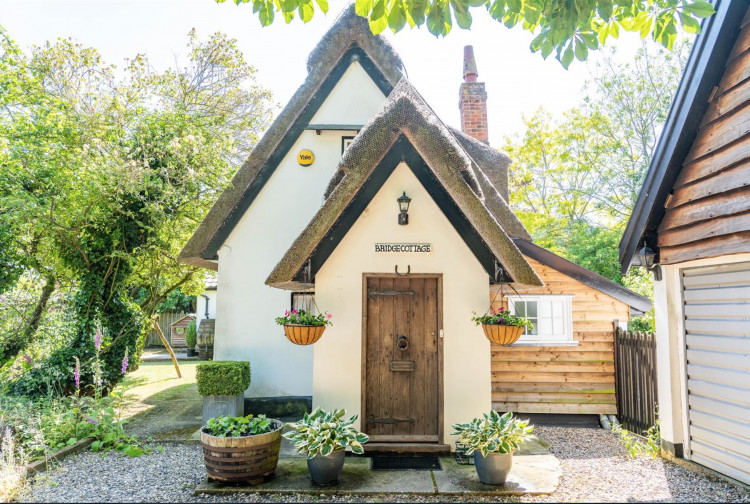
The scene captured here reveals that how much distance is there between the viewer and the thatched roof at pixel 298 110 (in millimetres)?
7801

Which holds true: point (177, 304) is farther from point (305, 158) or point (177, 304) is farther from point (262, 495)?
point (262, 495)

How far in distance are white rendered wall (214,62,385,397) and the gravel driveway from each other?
6.58 ft

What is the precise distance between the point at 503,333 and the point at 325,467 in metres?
2.54

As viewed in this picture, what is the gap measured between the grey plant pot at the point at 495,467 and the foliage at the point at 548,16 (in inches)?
155

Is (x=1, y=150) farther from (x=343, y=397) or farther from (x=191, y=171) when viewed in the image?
(x=343, y=397)

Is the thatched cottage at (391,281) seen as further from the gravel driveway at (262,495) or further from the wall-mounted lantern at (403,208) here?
the gravel driveway at (262,495)

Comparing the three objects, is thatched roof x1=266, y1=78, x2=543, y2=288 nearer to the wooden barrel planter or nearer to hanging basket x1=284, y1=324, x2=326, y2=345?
hanging basket x1=284, y1=324, x2=326, y2=345

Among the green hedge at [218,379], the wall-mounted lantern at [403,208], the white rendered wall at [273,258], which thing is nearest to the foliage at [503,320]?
the wall-mounted lantern at [403,208]

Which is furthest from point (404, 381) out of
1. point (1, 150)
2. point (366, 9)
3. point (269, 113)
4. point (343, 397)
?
point (269, 113)

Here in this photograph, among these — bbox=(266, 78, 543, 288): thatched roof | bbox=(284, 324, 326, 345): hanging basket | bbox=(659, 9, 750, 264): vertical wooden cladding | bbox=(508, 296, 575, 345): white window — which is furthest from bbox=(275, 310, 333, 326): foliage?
bbox=(659, 9, 750, 264): vertical wooden cladding

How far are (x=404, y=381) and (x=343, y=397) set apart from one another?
844 millimetres

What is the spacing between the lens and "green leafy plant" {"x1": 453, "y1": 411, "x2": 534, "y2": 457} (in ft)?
15.0

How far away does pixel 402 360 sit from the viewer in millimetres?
5793

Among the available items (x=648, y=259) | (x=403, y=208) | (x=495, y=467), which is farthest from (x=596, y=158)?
(x=495, y=467)
